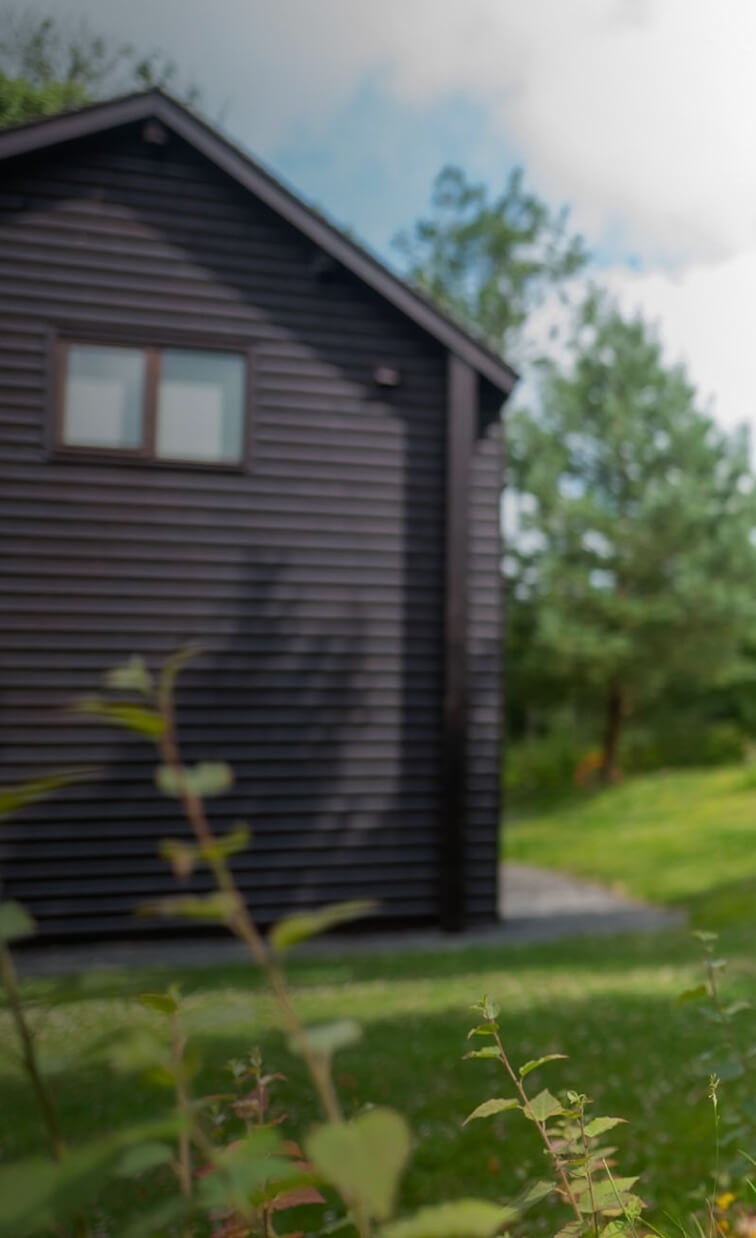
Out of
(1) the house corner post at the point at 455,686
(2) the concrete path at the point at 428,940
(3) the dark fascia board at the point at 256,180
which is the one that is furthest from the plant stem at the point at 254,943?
(3) the dark fascia board at the point at 256,180

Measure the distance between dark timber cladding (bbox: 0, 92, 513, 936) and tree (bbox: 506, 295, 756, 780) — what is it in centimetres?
1454

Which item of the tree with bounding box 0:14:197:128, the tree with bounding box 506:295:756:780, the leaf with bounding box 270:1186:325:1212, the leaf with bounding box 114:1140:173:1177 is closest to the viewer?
the leaf with bounding box 114:1140:173:1177

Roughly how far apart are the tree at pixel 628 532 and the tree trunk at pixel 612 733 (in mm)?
34

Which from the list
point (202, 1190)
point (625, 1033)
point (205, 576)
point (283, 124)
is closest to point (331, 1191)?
point (625, 1033)

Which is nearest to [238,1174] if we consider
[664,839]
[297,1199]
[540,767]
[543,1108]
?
[297,1199]

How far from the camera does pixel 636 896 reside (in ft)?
41.1

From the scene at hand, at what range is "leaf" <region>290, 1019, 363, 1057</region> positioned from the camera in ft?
1.96

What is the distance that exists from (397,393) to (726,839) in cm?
919

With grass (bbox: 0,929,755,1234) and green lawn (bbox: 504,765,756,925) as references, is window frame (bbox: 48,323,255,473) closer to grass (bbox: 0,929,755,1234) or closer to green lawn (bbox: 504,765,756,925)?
grass (bbox: 0,929,755,1234)

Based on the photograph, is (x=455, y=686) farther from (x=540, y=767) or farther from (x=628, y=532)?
(x=540, y=767)

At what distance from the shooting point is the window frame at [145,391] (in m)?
8.53

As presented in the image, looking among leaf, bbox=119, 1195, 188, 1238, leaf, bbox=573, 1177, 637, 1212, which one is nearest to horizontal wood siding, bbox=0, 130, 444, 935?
leaf, bbox=573, 1177, 637, 1212

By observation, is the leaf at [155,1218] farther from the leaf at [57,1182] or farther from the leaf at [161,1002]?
the leaf at [161,1002]

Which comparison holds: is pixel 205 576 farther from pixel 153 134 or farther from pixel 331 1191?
pixel 331 1191
